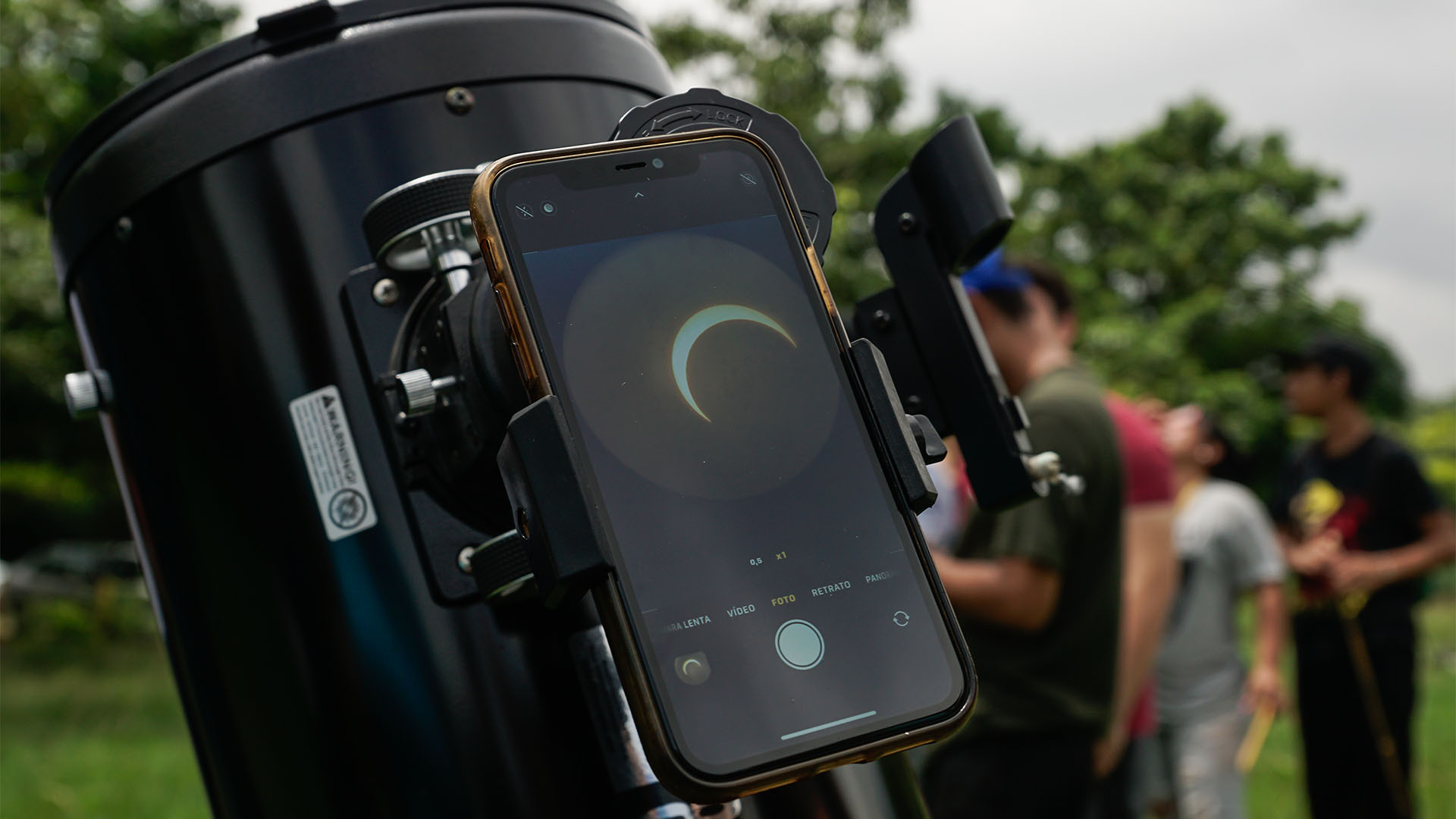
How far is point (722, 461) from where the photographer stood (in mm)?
757

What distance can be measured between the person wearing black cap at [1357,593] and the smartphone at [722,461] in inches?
158

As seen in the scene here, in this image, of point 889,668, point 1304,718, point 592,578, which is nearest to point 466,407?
point 592,578

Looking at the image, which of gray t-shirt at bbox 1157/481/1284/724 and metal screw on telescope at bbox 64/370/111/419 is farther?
gray t-shirt at bbox 1157/481/1284/724

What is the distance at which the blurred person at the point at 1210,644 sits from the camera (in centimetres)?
398

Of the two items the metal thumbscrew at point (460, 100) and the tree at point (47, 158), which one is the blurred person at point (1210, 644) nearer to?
the metal thumbscrew at point (460, 100)

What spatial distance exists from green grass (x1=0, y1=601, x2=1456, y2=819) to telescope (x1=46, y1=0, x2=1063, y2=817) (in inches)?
128

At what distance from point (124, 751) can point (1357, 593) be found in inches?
238

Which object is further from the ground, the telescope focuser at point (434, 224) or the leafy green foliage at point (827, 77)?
the leafy green foliage at point (827, 77)

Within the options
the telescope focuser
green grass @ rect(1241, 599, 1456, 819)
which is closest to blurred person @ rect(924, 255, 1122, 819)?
Answer: the telescope focuser

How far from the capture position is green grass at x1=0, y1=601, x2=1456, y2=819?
510cm

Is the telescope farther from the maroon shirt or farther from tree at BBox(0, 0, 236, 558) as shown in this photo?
tree at BBox(0, 0, 236, 558)

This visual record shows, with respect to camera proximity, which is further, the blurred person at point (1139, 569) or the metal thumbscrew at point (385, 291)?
the blurred person at point (1139, 569)

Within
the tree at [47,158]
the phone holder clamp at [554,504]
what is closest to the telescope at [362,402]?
the phone holder clamp at [554,504]

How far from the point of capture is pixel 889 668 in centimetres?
72
